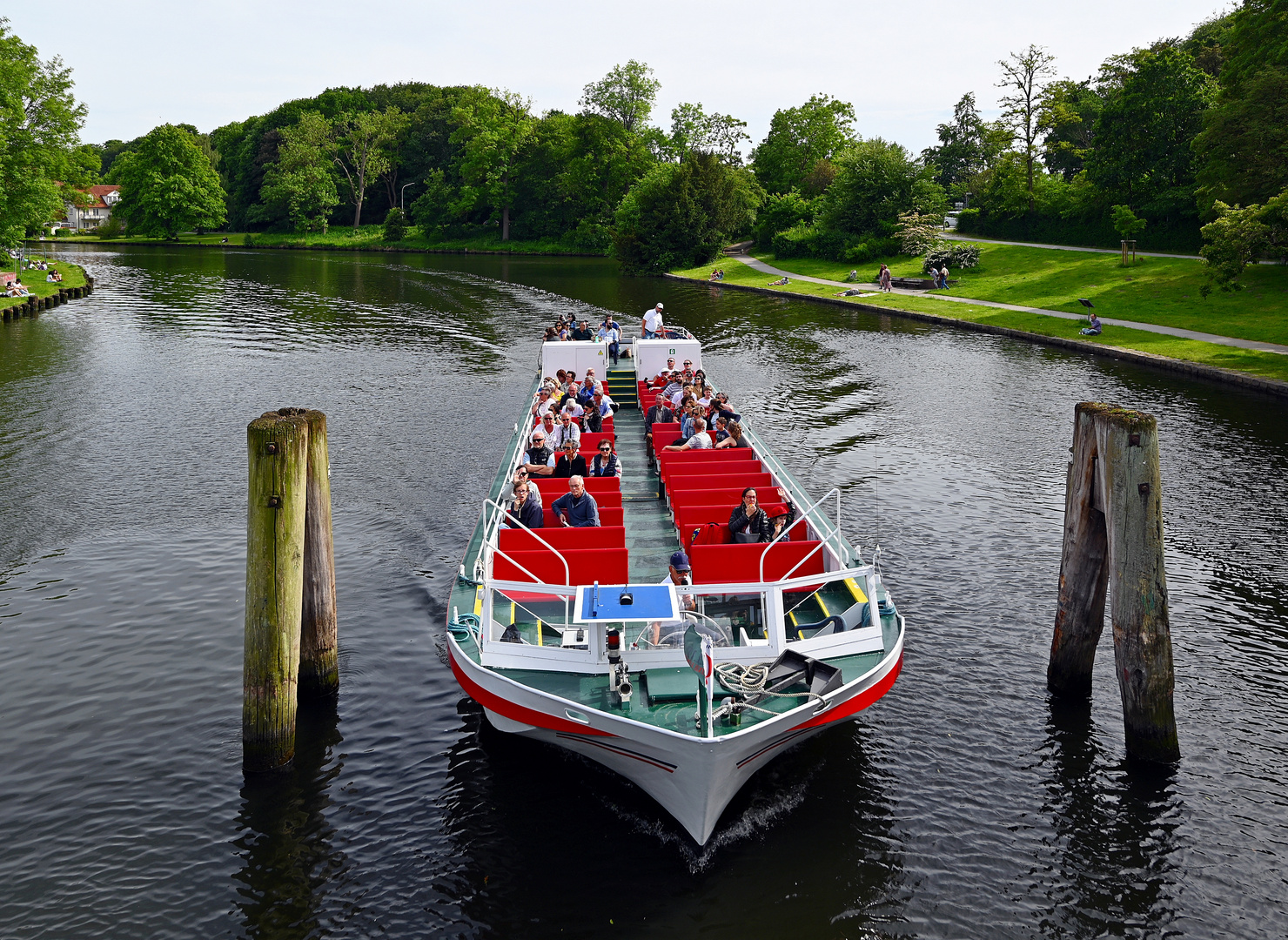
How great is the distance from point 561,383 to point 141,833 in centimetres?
1520

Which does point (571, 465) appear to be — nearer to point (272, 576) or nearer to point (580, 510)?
point (580, 510)

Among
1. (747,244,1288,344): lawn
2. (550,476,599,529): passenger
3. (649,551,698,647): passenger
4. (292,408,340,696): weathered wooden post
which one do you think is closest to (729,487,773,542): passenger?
(649,551,698,647): passenger

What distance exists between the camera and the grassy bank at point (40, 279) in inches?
1976

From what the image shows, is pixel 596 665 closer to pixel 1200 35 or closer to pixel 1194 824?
pixel 1194 824

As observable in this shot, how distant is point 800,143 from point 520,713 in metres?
102

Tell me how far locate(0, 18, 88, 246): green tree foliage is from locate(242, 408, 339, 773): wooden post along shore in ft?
176

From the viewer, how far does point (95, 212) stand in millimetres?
175250

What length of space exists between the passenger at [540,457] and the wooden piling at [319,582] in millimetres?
4735

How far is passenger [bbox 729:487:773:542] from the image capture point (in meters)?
13.0

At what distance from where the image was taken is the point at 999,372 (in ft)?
119

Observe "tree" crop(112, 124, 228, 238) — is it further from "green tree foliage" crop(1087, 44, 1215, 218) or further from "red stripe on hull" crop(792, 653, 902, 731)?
"red stripe on hull" crop(792, 653, 902, 731)

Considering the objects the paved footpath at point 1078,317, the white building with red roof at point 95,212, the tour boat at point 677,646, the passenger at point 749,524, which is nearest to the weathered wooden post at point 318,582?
the tour boat at point 677,646

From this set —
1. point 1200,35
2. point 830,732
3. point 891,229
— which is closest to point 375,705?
point 830,732

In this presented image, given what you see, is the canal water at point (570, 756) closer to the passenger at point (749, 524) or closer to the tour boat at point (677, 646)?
the tour boat at point (677, 646)
